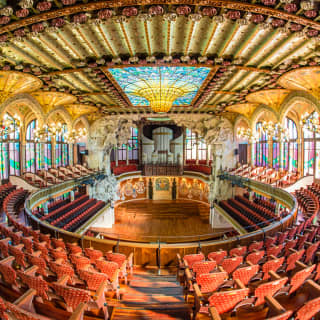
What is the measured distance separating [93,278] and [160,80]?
8821 mm

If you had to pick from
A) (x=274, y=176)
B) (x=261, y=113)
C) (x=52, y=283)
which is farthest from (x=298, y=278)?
(x=261, y=113)

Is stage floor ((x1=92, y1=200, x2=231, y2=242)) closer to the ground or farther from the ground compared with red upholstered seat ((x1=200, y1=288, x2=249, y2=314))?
closer to the ground

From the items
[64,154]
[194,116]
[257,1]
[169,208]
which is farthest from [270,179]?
[64,154]

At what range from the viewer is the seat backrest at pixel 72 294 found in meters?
3.04

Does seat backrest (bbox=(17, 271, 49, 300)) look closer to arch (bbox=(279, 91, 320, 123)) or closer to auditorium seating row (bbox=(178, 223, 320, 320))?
auditorium seating row (bbox=(178, 223, 320, 320))

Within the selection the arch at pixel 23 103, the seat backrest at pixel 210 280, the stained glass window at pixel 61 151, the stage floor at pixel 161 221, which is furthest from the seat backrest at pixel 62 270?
the stained glass window at pixel 61 151

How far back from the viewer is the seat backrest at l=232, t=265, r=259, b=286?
3820 mm

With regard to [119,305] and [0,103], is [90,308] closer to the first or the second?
[119,305]

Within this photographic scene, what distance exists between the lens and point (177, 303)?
4.10 m

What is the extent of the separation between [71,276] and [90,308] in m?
0.86

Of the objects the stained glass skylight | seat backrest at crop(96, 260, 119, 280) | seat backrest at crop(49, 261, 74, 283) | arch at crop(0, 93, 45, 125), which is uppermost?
the stained glass skylight

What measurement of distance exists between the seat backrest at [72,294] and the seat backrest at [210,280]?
178 cm

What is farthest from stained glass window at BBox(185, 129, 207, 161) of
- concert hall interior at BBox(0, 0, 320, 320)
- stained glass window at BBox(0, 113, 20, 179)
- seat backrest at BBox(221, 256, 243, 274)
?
seat backrest at BBox(221, 256, 243, 274)

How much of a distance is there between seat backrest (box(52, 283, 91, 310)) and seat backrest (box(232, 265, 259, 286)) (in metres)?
2.45
